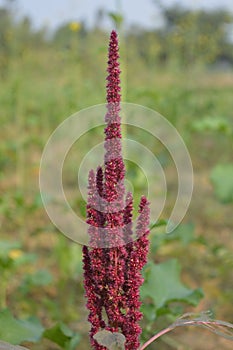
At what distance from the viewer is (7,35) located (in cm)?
629

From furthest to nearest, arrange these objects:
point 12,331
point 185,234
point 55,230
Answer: point 55,230
point 185,234
point 12,331

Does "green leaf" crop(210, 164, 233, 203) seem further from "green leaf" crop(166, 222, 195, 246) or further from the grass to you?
"green leaf" crop(166, 222, 195, 246)

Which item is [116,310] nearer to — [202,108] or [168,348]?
[168,348]

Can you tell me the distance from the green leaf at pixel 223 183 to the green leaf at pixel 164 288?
5.33ft

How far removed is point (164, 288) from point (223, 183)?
Result: 1.89 metres

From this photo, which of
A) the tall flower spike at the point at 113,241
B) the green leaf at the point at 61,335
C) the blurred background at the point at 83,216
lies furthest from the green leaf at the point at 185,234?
the tall flower spike at the point at 113,241

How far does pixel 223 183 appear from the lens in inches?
158

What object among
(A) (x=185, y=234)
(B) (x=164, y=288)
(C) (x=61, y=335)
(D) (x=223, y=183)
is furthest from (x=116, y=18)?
(C) (x=61, y=335)

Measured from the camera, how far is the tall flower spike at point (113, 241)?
52.0 inches

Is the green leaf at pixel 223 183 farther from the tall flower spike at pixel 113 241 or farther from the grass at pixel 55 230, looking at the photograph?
A: the tall flower spike at pixel 113 241

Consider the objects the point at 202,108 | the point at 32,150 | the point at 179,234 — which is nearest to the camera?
the point at 179,234

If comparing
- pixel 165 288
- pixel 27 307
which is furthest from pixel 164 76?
pixel 165 288

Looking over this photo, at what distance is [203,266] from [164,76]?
335 inches

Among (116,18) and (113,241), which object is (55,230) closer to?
(116,18)
